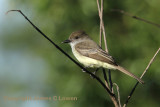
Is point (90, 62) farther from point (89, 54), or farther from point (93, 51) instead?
point (93, 51)

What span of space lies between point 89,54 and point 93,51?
0.13 meters

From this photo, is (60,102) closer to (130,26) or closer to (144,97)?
(144,97)

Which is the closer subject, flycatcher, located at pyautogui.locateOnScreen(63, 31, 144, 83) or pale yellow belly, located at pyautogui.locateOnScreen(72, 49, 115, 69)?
flycatcher, located at pyautogui.locateOnScreen(63, 31, 144, 83)

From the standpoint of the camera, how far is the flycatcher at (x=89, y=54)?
4891mm

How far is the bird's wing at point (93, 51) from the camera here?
4.95m

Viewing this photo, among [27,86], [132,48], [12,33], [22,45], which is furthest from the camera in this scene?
[12,33]

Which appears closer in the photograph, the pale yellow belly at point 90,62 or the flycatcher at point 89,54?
the flycatcher at point 89,54

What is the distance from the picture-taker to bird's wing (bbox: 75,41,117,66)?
4945 millimetres

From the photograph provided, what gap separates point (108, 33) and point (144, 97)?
143cm

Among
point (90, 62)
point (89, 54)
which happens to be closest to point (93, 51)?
point (89, 54)

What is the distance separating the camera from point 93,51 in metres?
5.41

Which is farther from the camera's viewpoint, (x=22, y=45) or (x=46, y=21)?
(x=22, y=45)

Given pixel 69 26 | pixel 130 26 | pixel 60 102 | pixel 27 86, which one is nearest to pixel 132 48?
Answer: pixel 130 26

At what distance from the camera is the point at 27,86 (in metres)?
9.98
